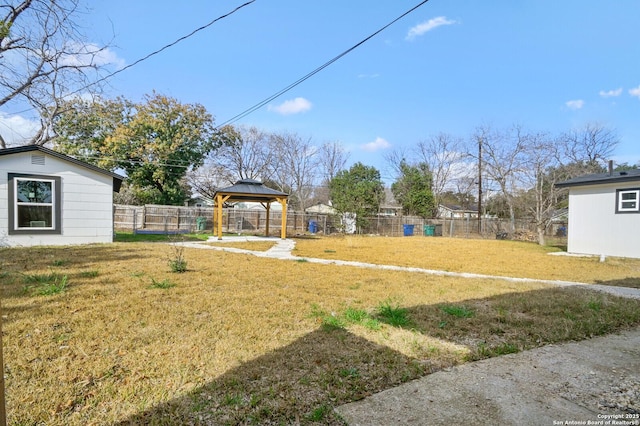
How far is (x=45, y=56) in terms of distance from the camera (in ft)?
39.5

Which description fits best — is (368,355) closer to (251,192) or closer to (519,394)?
(519,394)

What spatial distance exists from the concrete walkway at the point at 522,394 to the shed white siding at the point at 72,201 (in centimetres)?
1104

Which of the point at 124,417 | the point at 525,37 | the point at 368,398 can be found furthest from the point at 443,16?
the point at 124,417

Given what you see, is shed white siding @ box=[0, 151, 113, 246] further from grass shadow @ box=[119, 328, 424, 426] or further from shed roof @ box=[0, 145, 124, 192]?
grass shadow @ box=[119, 328, 424, 426]

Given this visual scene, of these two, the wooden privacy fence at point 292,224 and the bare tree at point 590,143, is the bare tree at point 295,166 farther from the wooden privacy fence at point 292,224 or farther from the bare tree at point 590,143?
the bare tree at point 590,143

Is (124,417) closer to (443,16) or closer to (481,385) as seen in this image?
(481,385)

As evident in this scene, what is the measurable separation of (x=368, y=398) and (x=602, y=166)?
26517mm

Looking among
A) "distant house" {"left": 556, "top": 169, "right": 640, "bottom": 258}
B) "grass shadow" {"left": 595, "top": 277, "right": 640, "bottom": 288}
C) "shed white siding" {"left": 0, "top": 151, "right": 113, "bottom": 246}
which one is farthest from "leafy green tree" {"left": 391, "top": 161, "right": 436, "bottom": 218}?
"shed white siding" {"left": 0, "top": 151, "right": 113, "bottom": 246}

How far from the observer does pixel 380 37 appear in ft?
19.4

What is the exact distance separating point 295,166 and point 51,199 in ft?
80.1

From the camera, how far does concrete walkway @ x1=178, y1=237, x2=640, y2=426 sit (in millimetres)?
1932

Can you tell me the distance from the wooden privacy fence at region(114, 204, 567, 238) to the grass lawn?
1439cm

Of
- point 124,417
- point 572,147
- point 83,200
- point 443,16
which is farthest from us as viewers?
point 572,147

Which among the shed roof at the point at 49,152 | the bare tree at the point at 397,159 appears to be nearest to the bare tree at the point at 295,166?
the bare tree at the point at 397,159
